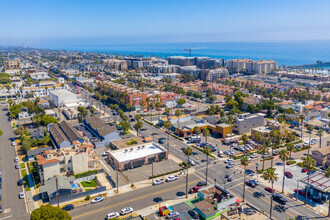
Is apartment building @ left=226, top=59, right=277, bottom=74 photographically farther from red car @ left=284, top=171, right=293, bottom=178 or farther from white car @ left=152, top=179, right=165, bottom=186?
white car @ left=152, top=179, right=165, bottom=186

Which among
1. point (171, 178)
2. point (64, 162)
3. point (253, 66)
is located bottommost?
point (171, 178)

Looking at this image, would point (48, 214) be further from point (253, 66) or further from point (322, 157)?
point (253, 66)

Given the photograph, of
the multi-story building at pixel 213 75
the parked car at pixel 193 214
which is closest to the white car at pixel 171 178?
the parked car at pixel 193 214

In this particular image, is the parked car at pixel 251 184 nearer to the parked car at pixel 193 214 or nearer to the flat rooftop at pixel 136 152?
the parked car at pixel 193 214

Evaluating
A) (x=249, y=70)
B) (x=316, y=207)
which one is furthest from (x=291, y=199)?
(x=249, y=70)

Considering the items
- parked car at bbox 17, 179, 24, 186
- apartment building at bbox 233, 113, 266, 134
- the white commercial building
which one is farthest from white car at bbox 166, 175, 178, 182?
the white commercial building

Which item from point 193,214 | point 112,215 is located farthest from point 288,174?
point 112,215
